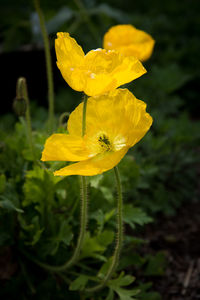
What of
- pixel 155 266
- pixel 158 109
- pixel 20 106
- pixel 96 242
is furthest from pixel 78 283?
pixel 158 109

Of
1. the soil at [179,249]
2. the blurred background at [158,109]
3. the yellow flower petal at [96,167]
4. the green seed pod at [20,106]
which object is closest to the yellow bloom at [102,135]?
the yellow flower petal at [96,167]

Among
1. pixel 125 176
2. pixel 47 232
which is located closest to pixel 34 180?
pixel 47 232

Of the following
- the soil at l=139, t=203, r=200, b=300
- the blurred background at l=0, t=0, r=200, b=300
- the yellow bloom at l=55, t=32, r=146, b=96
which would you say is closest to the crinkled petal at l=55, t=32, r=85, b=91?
the yellow bloom at l=55, t=32, r=146, b=96

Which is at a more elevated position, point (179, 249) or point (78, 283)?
point (78, 283)

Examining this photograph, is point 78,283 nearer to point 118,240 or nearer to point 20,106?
point 118,240

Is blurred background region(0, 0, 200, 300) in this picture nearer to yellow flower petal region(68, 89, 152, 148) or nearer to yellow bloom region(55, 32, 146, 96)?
yellow flower petal region(68, 89, 152, 148)

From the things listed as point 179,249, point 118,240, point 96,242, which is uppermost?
point 118,240
